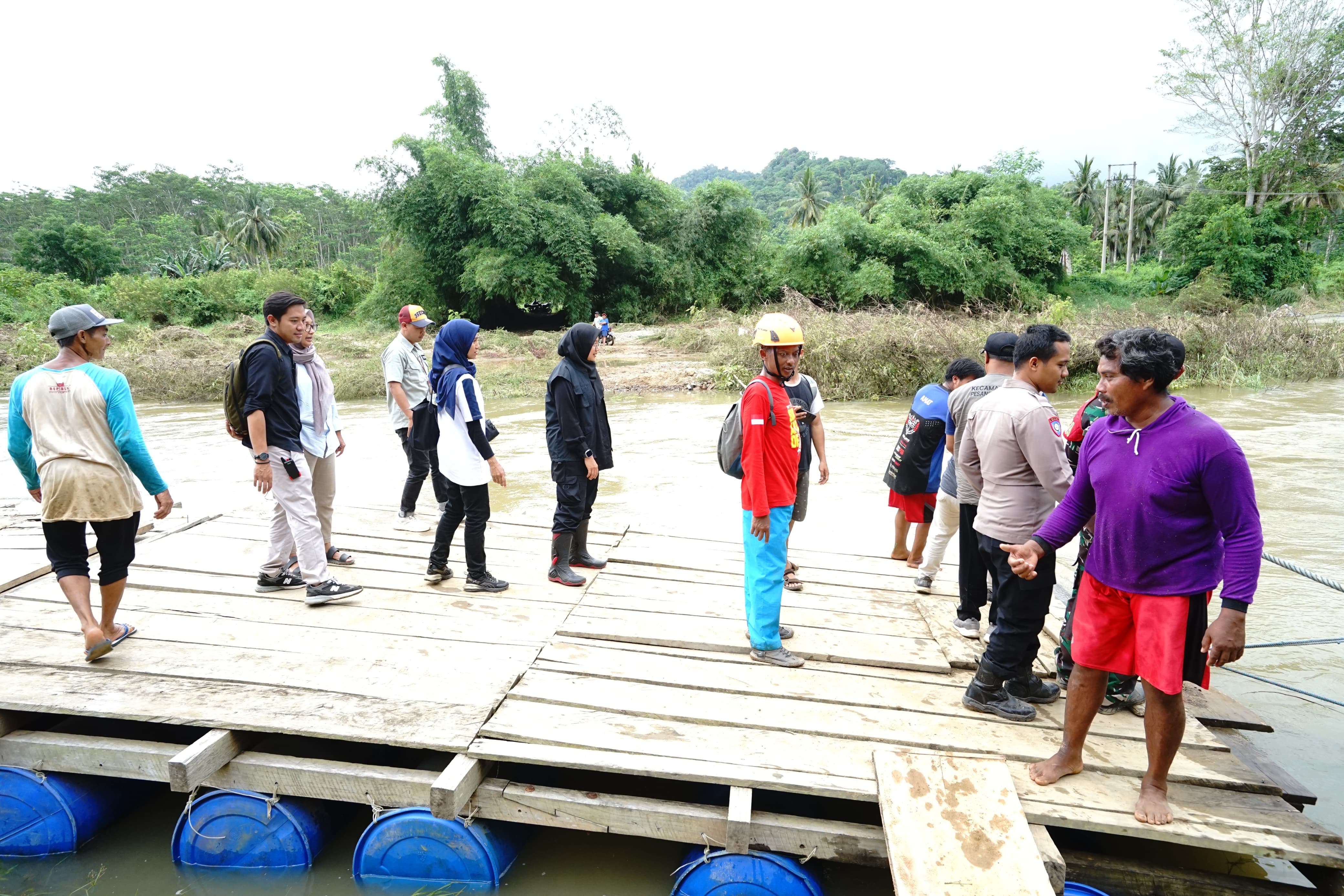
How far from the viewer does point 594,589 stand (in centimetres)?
454

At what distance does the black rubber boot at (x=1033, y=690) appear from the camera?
3318mm

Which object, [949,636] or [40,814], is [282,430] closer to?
[40,814]

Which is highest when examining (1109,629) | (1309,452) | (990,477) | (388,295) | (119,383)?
(388,295)

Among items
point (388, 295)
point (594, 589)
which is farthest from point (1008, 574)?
point (388, 295)

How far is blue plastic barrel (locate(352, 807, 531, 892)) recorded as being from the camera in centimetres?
304

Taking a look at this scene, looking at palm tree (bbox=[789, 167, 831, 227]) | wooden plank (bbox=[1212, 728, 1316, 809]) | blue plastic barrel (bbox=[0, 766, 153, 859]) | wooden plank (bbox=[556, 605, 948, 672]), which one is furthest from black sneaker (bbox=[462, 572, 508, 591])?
palm tree (bbox=[789, 167, 831, 227])

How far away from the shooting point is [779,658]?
12.1ft

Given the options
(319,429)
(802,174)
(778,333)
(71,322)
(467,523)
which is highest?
(802,174)

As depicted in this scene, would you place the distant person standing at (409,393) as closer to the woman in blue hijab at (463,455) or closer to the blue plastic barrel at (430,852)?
the woman in blue hijab at (463,455)

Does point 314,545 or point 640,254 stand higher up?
point 640,254

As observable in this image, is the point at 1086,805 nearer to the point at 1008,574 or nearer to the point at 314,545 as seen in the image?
the point at 1008,574

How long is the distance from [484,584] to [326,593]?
2.81 ft

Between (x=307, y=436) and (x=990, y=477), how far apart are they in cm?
368

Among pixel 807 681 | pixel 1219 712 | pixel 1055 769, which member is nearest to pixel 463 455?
pixel 807 681
